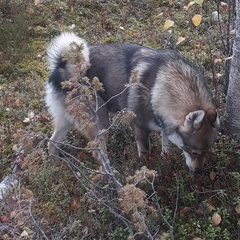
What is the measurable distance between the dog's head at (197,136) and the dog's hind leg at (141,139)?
453 mm

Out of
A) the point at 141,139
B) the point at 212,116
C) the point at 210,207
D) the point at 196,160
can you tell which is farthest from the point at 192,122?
the point at 141,139

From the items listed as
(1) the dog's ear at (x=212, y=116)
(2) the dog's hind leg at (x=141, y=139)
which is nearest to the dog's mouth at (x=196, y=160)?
(1) the dog's ear at (x=212, y=116)

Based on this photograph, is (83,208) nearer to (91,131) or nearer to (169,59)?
(91,131)

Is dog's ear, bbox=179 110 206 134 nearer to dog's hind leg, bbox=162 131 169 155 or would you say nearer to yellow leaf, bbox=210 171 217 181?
yellow leaf, bbox=210 171 217 181

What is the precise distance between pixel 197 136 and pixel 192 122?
18 centimetres

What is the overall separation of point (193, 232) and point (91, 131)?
5.03 feet

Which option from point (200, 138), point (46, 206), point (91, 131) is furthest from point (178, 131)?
point (46, 206)

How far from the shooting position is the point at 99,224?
3.86 metres

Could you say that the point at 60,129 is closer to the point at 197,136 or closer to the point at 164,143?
the point at 164,143

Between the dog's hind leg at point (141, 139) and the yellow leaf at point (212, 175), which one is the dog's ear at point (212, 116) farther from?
the dog's hind leg at point (141, 139)

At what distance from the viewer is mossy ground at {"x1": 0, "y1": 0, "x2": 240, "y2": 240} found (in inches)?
148

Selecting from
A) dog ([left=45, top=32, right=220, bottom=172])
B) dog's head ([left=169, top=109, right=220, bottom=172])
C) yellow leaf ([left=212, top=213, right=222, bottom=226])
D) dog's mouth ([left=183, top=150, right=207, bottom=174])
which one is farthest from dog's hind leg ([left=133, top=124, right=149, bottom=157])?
yellow leaf ([left=212, top=213, right=222, bottom=226])

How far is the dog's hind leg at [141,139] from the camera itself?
4.59 m

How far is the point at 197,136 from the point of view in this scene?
3.93 m
